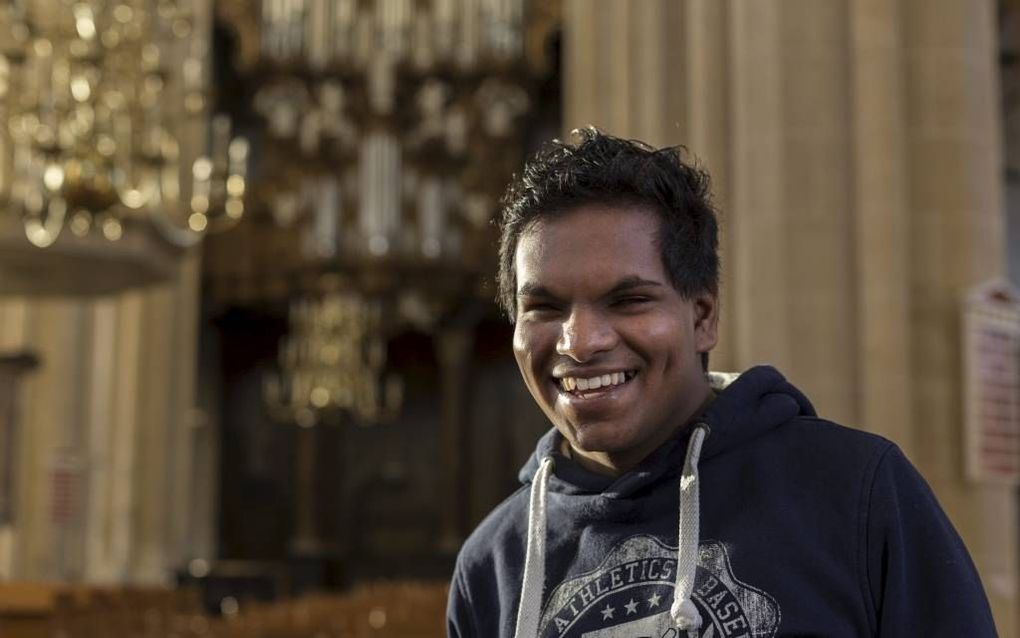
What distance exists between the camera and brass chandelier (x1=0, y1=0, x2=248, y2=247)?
7684 millimetres

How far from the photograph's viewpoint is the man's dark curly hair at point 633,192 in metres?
1.57

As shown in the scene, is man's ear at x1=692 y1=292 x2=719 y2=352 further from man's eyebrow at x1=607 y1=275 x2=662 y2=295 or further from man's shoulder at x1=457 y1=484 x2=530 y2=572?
man's shoulder at x1=457 y1=484 x2=530 y2=572

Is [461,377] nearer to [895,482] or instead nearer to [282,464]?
[282,464]

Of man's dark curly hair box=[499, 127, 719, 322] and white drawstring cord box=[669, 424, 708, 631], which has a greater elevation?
man's dark curly hair box=[499, 127, 719, 322]

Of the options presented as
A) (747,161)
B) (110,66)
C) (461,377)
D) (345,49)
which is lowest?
(461,377)

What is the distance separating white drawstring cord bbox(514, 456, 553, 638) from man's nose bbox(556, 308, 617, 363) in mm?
239

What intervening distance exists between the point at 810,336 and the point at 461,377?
13623 millimetres

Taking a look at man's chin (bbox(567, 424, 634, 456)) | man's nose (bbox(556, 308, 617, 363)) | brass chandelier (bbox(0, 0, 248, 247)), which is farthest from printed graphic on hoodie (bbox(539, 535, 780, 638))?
brass chandelier (bbox(0, 0, 248, 247))

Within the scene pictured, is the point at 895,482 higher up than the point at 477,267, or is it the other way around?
the point at 477,267

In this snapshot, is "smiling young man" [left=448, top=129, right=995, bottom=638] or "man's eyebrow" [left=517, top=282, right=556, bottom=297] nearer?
"smiling young man" [left=448, top=129, right=995, bottom=638]

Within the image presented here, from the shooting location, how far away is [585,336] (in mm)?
1535

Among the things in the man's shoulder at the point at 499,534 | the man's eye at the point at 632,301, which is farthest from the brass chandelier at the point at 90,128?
the man's eye at the point at 632,301

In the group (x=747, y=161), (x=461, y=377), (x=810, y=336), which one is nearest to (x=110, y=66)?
(x=747, y=161)

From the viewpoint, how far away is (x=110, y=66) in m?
8.38
